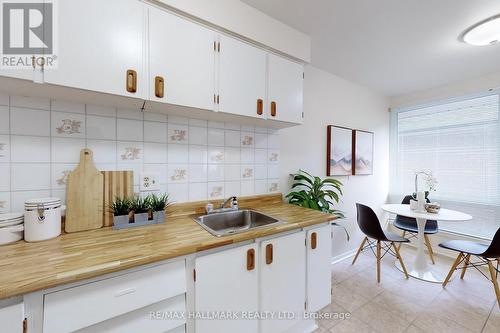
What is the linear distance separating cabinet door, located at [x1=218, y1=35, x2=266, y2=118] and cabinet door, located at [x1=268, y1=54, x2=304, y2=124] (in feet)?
0.25

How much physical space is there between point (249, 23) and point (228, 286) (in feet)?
5.62

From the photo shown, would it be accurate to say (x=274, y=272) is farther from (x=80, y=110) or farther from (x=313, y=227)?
(x=80, y=110)

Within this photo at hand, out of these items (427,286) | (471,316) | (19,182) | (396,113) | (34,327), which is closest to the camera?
(34,327)

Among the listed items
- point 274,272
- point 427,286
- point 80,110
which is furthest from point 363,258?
point 80,110

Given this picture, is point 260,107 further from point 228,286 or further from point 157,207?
point 228,286

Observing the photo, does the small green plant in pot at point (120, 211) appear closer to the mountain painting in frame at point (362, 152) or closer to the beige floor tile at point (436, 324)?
the beige floor tile at point (436, 324)

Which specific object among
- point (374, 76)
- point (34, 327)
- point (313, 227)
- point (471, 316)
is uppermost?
point (374, 76)

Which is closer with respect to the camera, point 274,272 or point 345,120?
point 274,272

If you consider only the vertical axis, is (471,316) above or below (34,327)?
below

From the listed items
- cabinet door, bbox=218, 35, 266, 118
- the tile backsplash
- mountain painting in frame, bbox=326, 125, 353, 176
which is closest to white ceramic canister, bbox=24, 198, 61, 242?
the tile backsplash

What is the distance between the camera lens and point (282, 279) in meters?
1.31

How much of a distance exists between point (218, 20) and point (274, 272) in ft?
5.45

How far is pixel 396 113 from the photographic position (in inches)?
129
